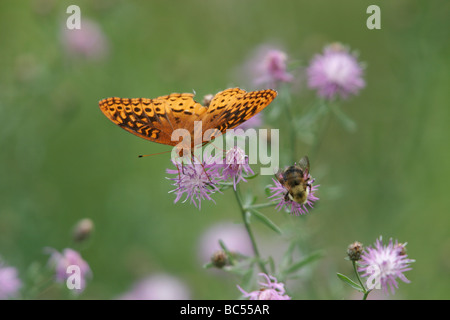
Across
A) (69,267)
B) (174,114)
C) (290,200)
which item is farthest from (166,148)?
(290,200)

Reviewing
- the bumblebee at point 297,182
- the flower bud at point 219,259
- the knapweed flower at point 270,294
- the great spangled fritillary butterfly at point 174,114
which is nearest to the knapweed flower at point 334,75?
the great spangled fritillary butterfly at point 174,114

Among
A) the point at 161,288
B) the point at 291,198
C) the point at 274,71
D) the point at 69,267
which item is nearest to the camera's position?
the point at 291,198

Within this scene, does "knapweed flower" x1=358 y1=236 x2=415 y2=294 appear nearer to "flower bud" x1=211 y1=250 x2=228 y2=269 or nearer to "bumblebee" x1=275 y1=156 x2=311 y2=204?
"bumblebee" x1=275 y1=156 x2=311 y2=204

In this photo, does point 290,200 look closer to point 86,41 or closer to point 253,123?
point 253,123

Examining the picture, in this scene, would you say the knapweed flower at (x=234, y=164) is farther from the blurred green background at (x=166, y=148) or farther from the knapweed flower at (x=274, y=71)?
the blurred green background at (x=166, y=148)
